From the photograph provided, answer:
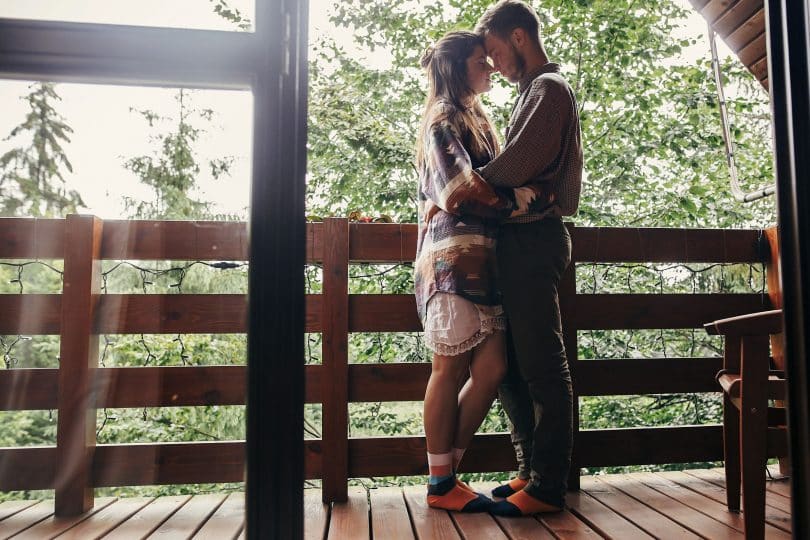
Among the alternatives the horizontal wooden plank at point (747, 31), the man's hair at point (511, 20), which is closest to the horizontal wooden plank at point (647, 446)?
the man's hair at point (511, 20)

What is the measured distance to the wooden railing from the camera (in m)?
0.74

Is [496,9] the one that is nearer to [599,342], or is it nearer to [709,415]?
[599,342]

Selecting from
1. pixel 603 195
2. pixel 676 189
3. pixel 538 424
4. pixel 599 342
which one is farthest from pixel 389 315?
pixel 676 189

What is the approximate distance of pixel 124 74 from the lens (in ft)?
2.41

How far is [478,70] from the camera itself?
1.80 meters

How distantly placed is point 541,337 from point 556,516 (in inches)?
20.6

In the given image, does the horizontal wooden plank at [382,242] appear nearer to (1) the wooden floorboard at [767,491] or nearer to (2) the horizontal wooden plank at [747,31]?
(1) the wooden floorboard at [767,491]

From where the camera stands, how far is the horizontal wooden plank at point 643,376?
6.75 ft

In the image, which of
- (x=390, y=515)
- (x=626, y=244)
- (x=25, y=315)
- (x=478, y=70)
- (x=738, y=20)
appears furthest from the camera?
(x=738, y=20)

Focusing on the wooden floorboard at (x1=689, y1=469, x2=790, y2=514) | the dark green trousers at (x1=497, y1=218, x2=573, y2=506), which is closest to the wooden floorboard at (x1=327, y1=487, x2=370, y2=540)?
the dark green trousers at (x1=497, y1=218, x2=573, y2=506)

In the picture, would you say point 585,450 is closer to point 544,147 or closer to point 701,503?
point 701,503

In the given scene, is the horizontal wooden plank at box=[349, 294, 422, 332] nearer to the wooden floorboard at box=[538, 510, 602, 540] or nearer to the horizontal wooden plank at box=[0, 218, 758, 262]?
the horizontal wooden plank at box=[0, 218, 758, 262]

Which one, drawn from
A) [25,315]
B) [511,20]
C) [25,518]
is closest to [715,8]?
[511,20]

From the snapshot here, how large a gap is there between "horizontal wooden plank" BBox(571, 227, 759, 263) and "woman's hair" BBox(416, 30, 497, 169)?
59cm
